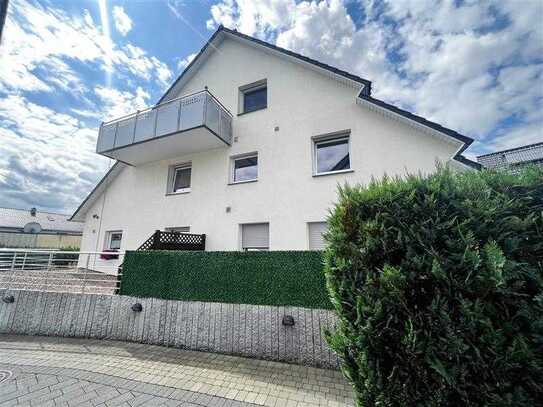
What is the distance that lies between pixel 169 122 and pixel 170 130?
385mm

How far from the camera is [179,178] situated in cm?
1141

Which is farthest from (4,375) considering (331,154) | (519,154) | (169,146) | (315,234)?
(519,154)

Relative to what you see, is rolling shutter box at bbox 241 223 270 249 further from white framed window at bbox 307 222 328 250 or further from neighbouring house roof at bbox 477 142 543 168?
neighbouring house roof at bbox 477 142 543 168

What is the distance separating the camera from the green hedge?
4543mm

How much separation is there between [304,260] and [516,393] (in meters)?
3.06

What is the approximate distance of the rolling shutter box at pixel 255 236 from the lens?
8.70 meters

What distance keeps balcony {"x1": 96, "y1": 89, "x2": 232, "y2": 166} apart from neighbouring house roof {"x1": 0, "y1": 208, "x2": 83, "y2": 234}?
3145cm

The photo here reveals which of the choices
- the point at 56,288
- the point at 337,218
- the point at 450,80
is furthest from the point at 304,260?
the point at 450,80

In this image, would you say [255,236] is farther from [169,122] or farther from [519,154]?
[519,154]

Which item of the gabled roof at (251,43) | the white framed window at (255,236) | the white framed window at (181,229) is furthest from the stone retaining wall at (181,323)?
the gabled roof at (251,43)

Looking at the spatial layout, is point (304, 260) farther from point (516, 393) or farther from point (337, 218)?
point (516, 393)

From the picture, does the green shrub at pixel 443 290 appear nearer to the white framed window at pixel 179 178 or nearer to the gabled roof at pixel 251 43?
the gabled roof at pixel 251 43

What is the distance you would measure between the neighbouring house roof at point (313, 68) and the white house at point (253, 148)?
0.13 feet

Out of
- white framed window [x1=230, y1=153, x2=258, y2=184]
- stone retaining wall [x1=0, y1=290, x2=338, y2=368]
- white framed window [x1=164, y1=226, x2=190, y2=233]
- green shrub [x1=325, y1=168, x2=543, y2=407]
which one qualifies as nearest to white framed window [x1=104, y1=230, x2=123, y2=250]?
white framed window [x1=164, y1=226, x2=190, y2=233]
